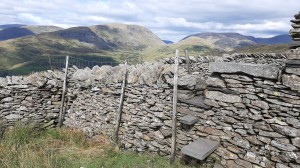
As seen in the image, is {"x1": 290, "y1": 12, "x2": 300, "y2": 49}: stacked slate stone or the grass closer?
{"x1": 290, "y1": 12, "x2": 300, "y2": 49}: stacked slate stone

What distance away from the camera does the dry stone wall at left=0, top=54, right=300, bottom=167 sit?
5.82 m

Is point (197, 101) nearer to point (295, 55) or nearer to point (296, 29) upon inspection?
point (295, 55)

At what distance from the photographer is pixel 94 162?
316 inches

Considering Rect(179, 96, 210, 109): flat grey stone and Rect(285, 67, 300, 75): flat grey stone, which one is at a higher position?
Rect(285, 67, 300, 75): flat grey stone

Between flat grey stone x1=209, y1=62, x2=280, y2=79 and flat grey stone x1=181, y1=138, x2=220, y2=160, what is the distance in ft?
5.29

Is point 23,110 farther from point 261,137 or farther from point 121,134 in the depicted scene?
point 261,137

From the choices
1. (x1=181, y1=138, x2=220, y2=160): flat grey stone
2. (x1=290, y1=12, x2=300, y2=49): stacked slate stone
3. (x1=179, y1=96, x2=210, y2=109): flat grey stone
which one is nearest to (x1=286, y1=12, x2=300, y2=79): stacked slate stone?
(x1=290, y1=12, x2=300, y2=49): stacked slate stone

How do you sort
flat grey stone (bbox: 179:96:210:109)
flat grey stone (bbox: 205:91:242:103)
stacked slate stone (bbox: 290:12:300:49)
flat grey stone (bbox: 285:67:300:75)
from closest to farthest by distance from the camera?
stacked slate stone (bbox: 290:12:300:49) < flat grey stone (bbox: 285:67:300:75) < flat grey stone (bbox: 205:91:242:103) < flat grey stone (bbox: 179:96:210:109)

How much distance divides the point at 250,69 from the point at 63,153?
558 centimetres

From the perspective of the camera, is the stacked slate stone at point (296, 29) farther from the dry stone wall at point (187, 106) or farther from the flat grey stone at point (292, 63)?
the dry stone wall at point (187, 106)

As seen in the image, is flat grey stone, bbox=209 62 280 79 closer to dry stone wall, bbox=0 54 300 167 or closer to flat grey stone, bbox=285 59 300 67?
dry stone wall, bbox=0 54 300 167

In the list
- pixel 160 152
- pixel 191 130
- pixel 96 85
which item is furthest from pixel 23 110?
pixel 191 130

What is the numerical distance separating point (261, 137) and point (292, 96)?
1.04 metres

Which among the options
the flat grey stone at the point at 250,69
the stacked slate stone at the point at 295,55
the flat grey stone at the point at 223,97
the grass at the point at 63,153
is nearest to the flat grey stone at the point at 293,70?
the stacked slate stone at the point at 295,55
